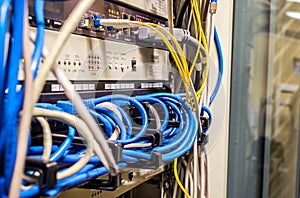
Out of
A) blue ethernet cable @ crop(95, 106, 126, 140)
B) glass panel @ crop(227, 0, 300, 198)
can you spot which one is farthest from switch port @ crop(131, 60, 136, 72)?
glass panel @ crop(227, 0, 300, 198)

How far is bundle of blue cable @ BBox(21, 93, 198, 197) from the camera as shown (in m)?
0.42

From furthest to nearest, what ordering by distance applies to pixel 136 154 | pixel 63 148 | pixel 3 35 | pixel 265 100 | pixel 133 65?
pixel 265 100, pixel 133 65, pixel 136 154, pixel 63 148, pixel 3 35

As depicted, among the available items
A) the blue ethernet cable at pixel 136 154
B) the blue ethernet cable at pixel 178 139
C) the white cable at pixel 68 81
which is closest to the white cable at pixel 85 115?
the white cable at pixel 68 81

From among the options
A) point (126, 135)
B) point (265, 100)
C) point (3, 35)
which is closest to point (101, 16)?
point (126, 135)

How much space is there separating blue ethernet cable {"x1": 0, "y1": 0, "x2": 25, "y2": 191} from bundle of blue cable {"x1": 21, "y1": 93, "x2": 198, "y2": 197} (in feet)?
0.14

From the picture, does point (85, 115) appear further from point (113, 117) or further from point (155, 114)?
point (155, 114)

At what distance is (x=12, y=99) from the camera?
33 centimetres

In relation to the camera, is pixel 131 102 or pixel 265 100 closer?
pixel 131 102

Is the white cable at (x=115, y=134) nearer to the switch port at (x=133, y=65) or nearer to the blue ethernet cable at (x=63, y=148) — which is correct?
the blue ethernet cable at (x=63, y=148)

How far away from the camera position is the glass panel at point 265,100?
1369 mm

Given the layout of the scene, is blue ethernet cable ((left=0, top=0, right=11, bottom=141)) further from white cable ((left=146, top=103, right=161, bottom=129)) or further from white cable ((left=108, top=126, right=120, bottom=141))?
white cable ((left=146, top=103, right=161, bottom=129))

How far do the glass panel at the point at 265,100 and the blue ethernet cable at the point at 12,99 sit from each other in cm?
112

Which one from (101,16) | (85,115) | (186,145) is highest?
(101,16)

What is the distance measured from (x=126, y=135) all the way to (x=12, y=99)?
0.28m
